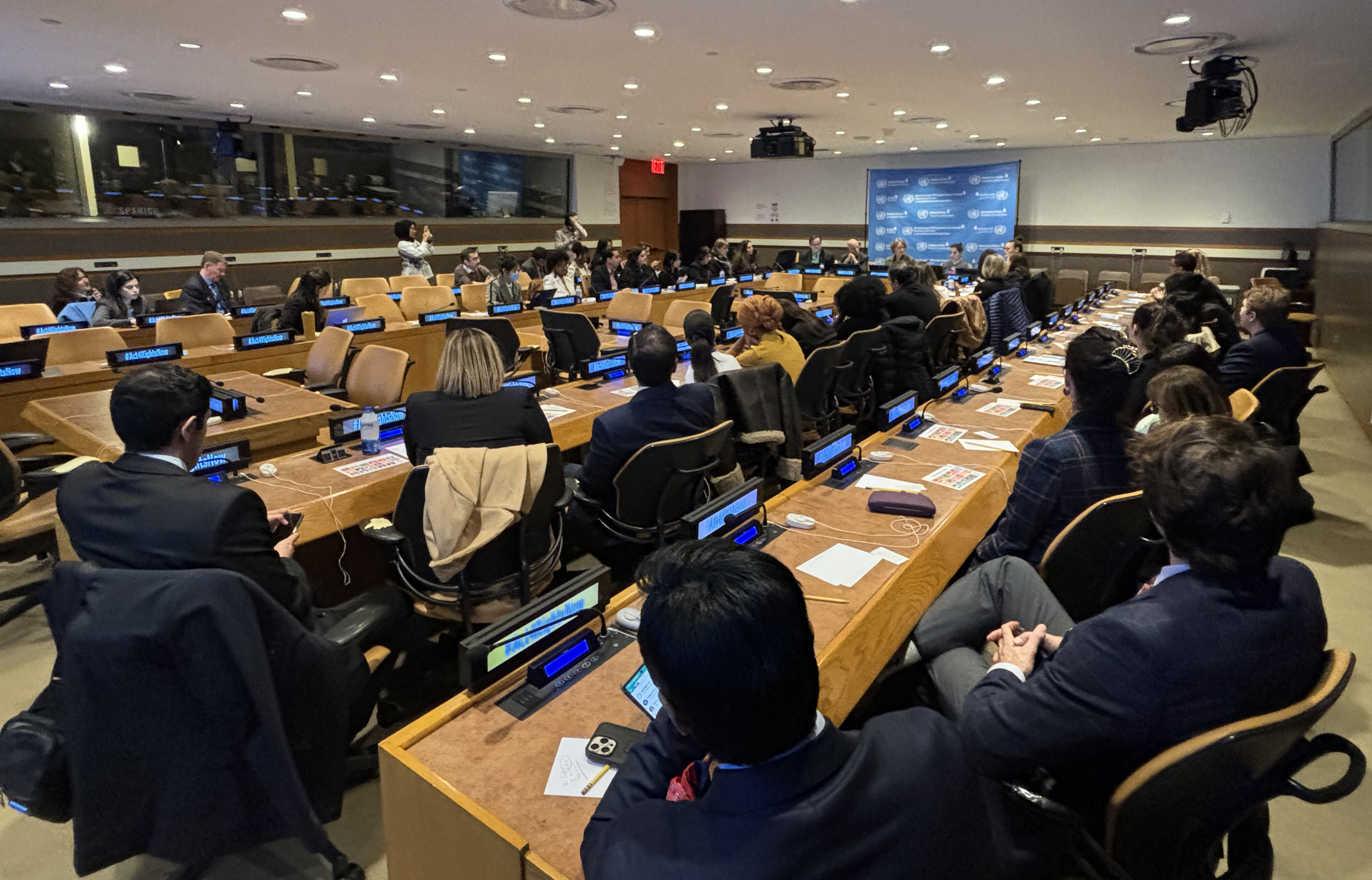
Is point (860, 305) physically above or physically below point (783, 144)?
below

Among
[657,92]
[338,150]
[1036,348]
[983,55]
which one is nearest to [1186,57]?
[983,55]

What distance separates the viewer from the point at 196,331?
5.43 metres

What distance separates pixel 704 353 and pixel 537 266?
6.94m

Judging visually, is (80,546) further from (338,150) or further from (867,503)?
(338,150)

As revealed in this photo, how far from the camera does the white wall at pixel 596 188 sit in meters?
15.1

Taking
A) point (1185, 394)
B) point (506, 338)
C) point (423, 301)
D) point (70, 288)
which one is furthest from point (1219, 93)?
point (70, 288)

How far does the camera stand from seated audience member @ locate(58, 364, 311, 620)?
60.6 inches

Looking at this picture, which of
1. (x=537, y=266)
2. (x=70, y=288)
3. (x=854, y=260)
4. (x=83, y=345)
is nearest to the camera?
(x=83, y=345)

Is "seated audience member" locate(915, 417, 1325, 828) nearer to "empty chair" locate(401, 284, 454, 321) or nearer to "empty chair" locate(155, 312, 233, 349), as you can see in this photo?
"empty chair" locate(155, 312, 233, 349)

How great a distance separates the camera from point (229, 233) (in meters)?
10.5

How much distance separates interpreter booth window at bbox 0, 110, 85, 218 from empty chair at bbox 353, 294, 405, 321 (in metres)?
5.13

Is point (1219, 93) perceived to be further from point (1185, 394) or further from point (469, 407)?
point (469, 407)

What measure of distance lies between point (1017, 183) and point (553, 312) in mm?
11315

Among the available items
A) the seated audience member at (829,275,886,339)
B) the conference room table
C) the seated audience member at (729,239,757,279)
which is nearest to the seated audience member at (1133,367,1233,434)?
the conference room table
